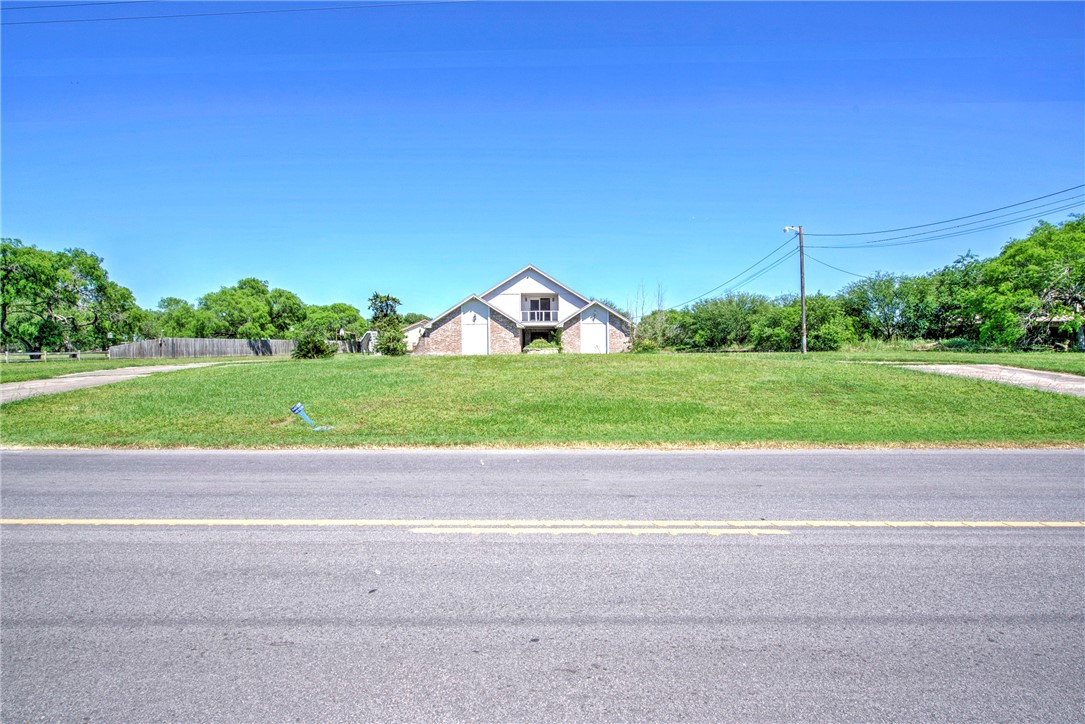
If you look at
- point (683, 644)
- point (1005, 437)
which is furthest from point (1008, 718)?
point (1005, 437)

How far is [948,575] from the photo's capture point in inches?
172

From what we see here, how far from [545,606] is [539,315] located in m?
47.1

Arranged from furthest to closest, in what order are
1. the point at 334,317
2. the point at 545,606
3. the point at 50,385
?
1. the point at 334,317
2. the point at 50,385
3. the point at 545,606

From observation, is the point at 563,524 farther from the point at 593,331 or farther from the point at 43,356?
the point at 43,356

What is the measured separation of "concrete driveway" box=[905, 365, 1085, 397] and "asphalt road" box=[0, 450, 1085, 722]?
13.0 meters

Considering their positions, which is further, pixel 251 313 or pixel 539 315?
pixel 251 313

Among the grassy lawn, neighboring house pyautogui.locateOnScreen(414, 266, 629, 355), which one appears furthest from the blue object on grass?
neighboring house pyautogui.locateOnScreen(414, 266, 629, 355)

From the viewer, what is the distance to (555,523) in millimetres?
5672

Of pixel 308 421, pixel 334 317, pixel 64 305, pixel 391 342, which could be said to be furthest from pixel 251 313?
pixel 308 421

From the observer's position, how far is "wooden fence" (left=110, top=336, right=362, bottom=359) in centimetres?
5441

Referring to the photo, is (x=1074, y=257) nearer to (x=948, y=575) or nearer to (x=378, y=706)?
(x=948, y=575)

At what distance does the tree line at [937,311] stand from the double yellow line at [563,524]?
1385 inches

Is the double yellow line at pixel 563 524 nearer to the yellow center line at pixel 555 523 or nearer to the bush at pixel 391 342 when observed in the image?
the yellow center line at pixel 555 523

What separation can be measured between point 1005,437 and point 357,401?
15.0 metres
